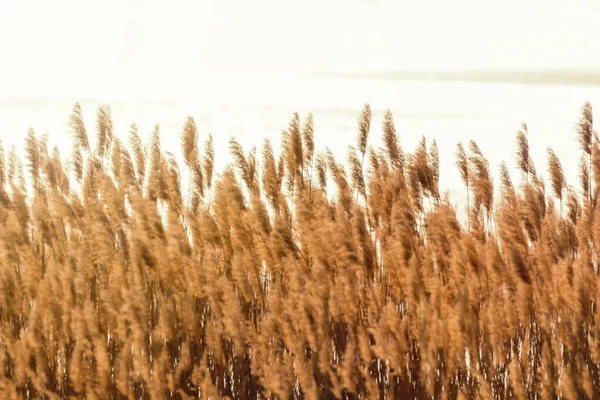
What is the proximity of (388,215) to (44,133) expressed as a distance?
2642 mm

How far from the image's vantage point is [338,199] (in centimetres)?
520

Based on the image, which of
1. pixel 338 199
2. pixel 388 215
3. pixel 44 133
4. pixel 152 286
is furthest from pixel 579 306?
pixel 44 133

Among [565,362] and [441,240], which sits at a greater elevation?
[441,240]

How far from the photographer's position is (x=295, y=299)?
388cm

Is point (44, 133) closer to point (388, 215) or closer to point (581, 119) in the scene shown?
point (388, 215)

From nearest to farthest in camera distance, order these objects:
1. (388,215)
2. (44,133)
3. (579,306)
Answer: (579,306) → (388,215) → (44,133)

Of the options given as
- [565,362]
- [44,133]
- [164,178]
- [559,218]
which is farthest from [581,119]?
[44,133]

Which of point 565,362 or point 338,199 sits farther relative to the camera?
point 338,199

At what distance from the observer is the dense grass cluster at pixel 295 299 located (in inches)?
143

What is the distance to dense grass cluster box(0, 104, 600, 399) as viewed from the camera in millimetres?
3639

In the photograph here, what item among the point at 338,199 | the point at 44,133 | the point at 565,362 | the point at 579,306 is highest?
the point at 44,133

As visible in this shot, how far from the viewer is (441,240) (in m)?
4.36

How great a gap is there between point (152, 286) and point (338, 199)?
1.23 metres

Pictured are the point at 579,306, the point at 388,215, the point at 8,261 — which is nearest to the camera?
the point at 579,306
